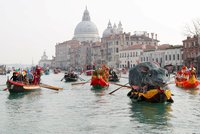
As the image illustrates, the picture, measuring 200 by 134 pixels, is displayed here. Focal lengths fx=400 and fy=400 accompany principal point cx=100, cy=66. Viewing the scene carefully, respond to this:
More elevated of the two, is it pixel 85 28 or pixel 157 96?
pixel 85 28

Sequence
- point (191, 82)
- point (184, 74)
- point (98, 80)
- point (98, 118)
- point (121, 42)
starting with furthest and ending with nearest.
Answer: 1. point (121, 42)
2. point (184, 74)
3. point (98, 80)
4. point (191, 82)
5. point (98, 118)

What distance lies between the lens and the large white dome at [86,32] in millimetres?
179125

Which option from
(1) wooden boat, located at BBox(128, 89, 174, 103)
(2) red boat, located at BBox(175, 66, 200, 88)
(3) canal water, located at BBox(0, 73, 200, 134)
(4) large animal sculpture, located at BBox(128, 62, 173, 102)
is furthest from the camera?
(2) red boat, located at BBox(175, 66, 200, 88)

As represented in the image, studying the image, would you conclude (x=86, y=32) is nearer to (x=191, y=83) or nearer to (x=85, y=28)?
(x=85, y=28)

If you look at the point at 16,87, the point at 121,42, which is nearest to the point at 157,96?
the point at 16,87

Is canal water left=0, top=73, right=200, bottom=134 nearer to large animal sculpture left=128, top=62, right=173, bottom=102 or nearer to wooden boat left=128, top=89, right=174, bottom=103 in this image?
wooden boat left=128, top=89, right=174, bottom=103

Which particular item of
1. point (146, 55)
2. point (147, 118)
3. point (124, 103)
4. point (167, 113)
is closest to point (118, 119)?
point (147, 118)

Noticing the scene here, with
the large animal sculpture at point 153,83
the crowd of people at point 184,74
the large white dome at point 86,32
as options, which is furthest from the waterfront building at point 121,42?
the large animal sculpture at point 153,83

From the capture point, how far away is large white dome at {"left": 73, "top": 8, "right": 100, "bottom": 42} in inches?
7052

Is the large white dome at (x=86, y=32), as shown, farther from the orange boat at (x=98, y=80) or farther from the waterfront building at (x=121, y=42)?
the orange boat at (x=98, y=80)

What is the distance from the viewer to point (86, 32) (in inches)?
7106

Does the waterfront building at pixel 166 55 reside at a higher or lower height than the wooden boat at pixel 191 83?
higher

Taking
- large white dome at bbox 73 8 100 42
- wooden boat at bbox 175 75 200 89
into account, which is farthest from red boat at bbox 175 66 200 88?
large white dome at bbox 73 8 100 42

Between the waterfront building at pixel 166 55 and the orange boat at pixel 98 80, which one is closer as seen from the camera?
the orange boat at pixel 98 80
